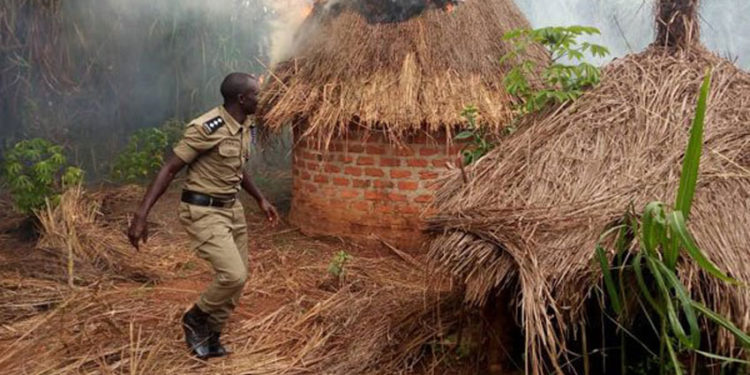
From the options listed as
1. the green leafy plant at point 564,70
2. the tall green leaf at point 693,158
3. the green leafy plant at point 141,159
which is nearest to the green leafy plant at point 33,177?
the green leafy plant at point 141,159

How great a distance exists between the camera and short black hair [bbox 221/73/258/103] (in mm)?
4027

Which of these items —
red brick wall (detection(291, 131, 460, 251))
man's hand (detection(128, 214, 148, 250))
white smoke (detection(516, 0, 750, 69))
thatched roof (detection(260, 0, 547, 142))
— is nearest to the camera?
man's hand (detection(128, 214, 148, 250))

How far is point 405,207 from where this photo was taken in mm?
6820

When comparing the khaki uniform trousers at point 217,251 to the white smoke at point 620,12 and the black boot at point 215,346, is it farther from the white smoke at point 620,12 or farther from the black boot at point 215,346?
the white smoke at point 620,12

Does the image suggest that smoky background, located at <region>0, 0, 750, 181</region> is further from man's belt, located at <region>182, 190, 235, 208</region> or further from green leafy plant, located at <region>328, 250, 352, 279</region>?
man's belt, located at <region>182, 190, 235, 208</region>

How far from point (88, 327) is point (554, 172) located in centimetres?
307

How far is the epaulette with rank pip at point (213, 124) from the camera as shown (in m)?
3.93

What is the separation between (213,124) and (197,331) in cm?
124

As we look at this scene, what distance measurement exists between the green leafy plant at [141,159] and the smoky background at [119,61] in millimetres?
1156

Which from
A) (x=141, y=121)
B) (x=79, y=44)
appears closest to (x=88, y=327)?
(x=79, y=44)

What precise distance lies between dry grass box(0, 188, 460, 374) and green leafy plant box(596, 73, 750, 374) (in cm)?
118

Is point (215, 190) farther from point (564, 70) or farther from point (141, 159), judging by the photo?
point (141, 159)

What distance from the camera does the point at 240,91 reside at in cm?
404

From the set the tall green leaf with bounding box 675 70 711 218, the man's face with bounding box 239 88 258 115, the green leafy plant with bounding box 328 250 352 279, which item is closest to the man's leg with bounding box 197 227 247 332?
the man's face with bounding box 239 88 258 115
